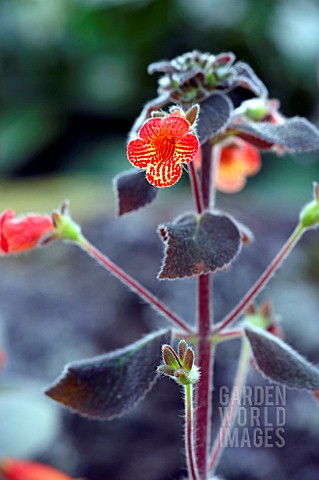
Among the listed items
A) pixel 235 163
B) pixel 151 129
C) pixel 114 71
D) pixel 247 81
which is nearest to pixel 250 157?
pixel 235 163

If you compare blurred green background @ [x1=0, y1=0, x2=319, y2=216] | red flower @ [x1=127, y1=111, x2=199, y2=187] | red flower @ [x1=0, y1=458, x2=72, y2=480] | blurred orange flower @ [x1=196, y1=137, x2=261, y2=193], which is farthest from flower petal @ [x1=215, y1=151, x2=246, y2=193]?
blurred green background @ [x1=0, y1=0, x2=319, y2=216]

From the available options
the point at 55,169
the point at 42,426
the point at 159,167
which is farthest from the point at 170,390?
the point at 55,169

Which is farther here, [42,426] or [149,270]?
[149,270]

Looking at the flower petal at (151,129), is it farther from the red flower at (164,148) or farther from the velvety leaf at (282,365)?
the velvety leaf at (282,365)

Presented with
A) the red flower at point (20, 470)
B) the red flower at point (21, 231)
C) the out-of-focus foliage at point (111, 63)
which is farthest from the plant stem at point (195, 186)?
the out-of-focus foliage at point (111, 63)

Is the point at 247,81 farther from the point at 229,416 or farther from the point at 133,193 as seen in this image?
the point at 229,416

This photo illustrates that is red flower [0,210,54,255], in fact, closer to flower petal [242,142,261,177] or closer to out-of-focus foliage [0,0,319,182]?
flower petal [242,142,261,177]

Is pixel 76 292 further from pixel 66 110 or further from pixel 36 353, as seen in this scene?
pixel 66 110
